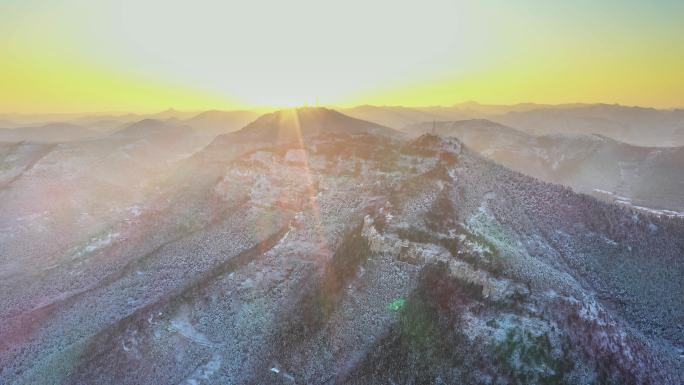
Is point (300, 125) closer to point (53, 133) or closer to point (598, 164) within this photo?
point (598, 164)

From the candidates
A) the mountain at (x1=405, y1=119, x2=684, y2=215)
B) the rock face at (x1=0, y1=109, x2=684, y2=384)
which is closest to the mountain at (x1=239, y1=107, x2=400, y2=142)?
the rock face at (x1=0, y1=109, x2=684, y2=384)

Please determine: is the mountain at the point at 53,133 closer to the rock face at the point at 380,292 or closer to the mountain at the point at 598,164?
the rock face at the point at 380,292

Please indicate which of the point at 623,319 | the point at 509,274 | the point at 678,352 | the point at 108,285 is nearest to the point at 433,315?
the point at 509,274

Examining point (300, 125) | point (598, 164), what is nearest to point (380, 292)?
point (300, 125)

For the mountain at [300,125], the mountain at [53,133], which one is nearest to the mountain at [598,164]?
the mountain at [300,125]

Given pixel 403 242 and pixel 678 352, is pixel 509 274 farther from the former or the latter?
pixel 678 352
